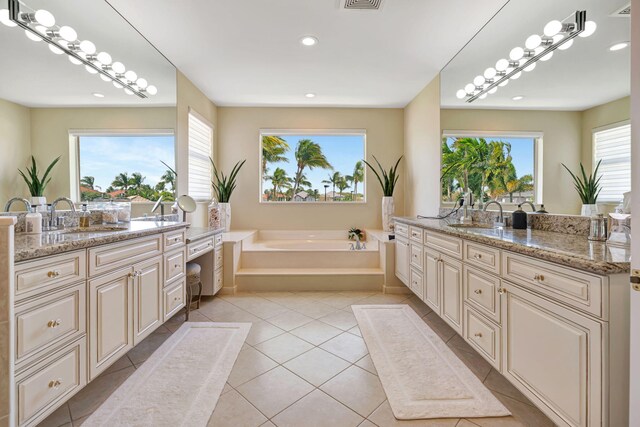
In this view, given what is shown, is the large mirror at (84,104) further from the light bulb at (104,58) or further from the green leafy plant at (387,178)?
the green leafy plant at (387,178)

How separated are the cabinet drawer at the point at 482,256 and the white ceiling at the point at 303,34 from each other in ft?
5.76

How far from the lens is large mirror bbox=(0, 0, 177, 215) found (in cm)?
165

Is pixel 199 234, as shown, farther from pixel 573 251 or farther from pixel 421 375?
pixel 573 251

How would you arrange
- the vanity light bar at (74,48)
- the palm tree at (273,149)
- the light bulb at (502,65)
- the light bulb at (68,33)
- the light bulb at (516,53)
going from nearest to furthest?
the vanity light bar at (74,48) → the light bulb at (68,33) → the light bulb at (516,53) → the light bulb at (502,65) → the palm tree at (273,149)

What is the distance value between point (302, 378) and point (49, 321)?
1.27 m

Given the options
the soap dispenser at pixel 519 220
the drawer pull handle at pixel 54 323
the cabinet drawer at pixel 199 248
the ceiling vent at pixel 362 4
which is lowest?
the drawer pull handle at pixel 54 323

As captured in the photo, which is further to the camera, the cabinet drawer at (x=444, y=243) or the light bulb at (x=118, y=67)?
the light bulb at (x=118, y=67)

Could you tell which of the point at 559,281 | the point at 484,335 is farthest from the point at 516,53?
the point at 484,335

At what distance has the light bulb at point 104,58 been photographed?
2.29m

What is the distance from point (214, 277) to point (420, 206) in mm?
2659

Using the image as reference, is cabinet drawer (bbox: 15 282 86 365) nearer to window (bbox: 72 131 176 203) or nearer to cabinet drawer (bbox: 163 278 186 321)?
cabinet drawer (bbox: 163 278 186 321)

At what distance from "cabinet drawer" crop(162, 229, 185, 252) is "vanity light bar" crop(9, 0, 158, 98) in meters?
1.23

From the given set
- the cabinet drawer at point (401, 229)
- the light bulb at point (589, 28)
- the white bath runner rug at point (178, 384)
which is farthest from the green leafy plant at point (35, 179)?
the light bulb at point (589, 28)

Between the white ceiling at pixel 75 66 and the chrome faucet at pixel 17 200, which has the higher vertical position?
the white ceiling at pixel 75 66
